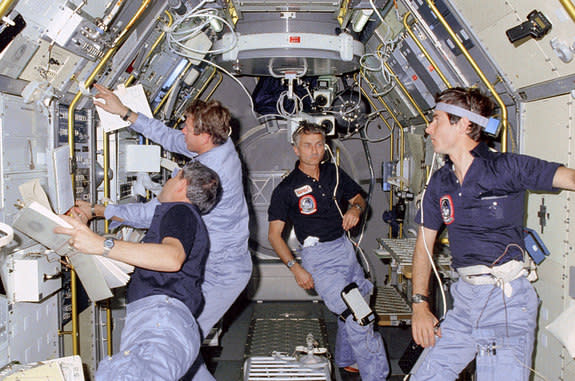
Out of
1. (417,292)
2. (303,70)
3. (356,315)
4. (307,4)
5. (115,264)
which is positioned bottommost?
(356,315)

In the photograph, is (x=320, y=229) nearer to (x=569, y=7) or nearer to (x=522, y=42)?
(x=522, y=42)

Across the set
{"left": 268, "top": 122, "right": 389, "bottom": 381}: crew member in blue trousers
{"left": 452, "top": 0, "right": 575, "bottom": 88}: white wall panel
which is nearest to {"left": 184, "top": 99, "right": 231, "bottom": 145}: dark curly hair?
{"left": 268, "top": 122, "right": 389, "bottom": 381}: crew member in blue trousers

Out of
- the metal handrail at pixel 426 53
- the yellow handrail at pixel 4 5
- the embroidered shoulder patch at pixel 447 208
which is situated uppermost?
the metal handrail at pixel 426 53

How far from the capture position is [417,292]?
2.99 metres

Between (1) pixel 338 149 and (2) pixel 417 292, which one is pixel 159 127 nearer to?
(2) pixel 417 292

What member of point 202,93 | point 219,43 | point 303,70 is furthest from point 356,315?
point 202,93

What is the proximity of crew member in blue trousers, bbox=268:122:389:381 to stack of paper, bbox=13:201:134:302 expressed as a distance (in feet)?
6.06

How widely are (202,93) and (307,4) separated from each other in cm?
270

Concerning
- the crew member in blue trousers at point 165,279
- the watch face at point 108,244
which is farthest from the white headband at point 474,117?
the watch face at point 108,244

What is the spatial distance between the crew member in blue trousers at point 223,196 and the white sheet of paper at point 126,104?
133 mm

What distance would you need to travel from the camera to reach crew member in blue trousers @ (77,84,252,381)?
358 centimetres

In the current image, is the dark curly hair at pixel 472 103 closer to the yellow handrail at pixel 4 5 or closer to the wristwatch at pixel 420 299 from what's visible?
the wristwatch at pixel 420 299

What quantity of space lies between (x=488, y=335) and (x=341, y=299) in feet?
5.43

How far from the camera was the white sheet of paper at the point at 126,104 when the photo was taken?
3589 mm
